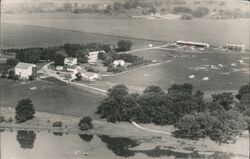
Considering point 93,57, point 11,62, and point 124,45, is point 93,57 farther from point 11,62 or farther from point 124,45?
point 11,62

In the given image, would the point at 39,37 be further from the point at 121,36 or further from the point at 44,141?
the point at 44,141

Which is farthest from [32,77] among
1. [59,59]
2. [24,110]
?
[24,110]

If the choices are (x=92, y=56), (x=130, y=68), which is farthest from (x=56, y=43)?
(x=130, y=68)

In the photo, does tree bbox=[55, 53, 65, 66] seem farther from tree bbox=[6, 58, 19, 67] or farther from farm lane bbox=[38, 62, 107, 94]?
tree bbox=[6, 58, 19, 67]

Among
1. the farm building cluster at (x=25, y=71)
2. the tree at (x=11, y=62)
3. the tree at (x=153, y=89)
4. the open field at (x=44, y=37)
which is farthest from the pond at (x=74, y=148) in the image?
the open field at (x=44, y=37)

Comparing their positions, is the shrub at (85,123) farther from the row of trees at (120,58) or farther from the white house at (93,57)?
the white house at (93,57)

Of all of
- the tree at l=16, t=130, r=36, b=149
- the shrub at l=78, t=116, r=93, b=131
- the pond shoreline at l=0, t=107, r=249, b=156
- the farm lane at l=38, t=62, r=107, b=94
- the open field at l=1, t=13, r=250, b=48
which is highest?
the open field at l=1, t=13, r=250, b=48

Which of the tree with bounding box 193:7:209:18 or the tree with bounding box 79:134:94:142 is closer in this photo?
the tree with bounding box 79:134:94:142

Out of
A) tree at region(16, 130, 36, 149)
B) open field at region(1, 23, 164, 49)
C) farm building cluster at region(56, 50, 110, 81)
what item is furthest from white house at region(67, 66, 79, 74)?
tree at region(16, 130, 36, 149)
